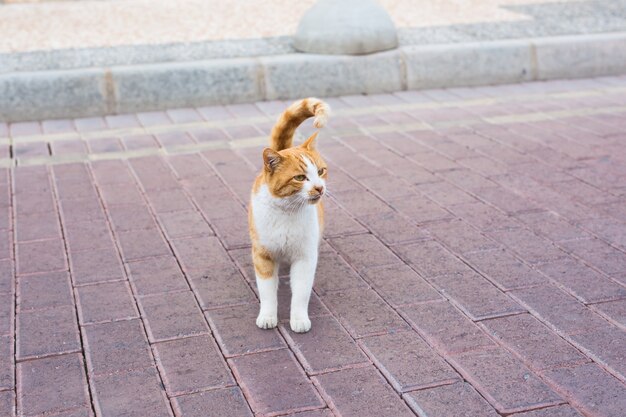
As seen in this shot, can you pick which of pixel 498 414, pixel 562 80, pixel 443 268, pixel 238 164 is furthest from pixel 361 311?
pixel 562 80

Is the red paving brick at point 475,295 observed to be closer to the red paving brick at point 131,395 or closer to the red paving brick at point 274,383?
the red paving brick at point 274,383

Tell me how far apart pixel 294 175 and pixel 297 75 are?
391 cm

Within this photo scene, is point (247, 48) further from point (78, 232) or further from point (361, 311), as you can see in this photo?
point (361, 311)

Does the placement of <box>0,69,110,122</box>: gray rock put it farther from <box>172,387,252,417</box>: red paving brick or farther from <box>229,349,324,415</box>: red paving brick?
<box>172,387,252,417</box>: red paving brick

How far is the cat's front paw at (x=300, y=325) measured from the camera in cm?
327

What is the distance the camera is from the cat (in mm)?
3180

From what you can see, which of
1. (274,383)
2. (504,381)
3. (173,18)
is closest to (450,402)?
(504,381)

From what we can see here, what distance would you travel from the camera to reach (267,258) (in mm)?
3354

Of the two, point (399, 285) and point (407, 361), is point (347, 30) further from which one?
point (407, 361)

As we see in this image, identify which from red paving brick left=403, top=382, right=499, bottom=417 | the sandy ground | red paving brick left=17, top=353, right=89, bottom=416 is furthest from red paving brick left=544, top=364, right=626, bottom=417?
the sandy ground

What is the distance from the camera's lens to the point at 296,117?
3.58 m

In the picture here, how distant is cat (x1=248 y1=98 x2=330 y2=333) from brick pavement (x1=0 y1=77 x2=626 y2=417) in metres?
0.13

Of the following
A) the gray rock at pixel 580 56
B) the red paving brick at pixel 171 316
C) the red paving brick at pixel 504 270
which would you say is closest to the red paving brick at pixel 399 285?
the red paving brick at pixel 504 270

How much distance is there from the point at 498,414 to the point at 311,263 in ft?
3.21
